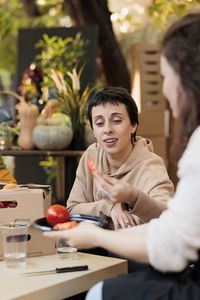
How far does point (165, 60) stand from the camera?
4.52ft

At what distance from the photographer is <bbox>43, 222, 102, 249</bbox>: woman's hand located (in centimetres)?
147

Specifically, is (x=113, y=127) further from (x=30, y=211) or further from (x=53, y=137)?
(x=53, y=137)

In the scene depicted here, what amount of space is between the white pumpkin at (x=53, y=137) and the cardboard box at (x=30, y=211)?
180 cm

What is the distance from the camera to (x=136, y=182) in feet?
7.34

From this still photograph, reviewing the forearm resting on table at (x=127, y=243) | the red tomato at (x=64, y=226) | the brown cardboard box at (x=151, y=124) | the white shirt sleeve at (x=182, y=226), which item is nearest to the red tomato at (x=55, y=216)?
the red tomato at (x=64, y=226)

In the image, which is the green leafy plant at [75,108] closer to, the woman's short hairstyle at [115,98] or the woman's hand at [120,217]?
the woman's short hairstyle at [115,98]

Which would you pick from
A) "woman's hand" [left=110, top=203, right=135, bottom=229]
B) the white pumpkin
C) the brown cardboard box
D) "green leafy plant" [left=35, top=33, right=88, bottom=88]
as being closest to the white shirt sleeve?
"woman's hand" [left=110, top=203, right=135, bottom=229]

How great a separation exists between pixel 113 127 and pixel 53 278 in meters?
0.83

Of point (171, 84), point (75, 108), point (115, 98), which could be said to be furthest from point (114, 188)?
point (75, 108)

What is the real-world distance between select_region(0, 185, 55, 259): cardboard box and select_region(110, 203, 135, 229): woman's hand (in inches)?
11.4

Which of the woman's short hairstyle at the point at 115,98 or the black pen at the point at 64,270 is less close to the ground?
the woman's short hairstyle at the point at 115,98

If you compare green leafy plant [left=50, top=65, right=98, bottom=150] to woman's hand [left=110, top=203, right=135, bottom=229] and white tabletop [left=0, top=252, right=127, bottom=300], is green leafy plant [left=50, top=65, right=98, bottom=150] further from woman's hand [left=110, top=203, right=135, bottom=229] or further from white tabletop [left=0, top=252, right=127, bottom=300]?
white tabletop [left=0, top=252, right=127, bottom=300]

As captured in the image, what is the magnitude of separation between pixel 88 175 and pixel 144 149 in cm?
28

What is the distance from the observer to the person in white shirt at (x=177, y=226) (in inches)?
48.9
